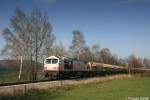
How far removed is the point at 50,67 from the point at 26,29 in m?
10.3

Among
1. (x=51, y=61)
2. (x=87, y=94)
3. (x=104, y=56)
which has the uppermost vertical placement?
(x=104, y=56)

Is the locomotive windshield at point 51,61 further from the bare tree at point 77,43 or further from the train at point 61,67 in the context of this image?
the bare tree at point 77,43

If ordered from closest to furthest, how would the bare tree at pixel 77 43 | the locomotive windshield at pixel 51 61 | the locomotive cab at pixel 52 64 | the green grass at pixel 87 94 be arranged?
the green grass at pixel 87 94 < the locomotive cab at pixel 52 64 < the locomotive windshield at pixel 51 61 < the bare tree at pixel 77 43

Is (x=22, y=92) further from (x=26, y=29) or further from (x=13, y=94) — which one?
(x=26, y=29)

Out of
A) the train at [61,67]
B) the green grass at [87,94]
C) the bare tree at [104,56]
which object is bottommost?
the green grass at [87,94]

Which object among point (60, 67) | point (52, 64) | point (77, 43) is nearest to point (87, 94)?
point (60, 67)

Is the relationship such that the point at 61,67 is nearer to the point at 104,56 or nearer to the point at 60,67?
the point at 60,67

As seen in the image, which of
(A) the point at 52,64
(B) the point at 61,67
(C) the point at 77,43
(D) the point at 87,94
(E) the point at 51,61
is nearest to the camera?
(D) the point at 87,94

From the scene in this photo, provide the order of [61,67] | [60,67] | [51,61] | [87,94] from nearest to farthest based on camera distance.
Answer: [87,94], [60,67], [61,67], [51,61]

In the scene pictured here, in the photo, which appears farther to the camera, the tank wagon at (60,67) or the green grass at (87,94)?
the tank wagon at (60,67)

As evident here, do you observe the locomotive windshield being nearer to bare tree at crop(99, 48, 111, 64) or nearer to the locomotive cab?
the locomotive cab

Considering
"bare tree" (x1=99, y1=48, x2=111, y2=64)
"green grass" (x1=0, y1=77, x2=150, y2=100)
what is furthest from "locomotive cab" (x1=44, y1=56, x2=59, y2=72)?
"bare tree" (x1=99, y1=48, x2=111, y2=64)

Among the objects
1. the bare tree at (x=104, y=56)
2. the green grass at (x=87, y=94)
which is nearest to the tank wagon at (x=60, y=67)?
the green grass at (x=87, y=94)

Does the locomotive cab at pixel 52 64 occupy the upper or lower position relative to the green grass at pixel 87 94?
upper
